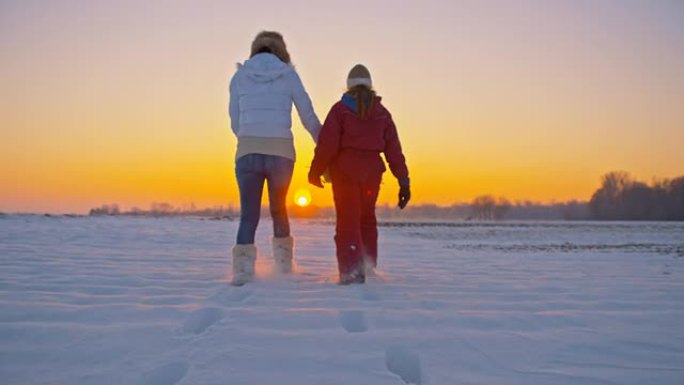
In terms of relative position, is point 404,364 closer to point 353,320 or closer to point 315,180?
point 353,320

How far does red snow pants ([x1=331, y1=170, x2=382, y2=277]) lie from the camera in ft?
13.4

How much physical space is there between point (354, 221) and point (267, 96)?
54.7 inches

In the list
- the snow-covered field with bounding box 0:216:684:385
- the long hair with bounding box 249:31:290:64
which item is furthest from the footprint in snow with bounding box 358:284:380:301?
the long hair with bounding box 249:31:290:64

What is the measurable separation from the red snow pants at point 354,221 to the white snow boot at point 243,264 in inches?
29.3

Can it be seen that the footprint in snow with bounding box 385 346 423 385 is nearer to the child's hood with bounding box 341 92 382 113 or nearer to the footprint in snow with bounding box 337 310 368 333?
the footprint in snow with bounding box 337 310 368 333

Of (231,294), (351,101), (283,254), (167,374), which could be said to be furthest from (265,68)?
(167,374)

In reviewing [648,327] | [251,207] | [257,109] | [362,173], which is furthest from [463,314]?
[257,109]

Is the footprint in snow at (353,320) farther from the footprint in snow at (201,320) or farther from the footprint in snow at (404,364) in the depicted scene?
the footprint in snow at (201,320)

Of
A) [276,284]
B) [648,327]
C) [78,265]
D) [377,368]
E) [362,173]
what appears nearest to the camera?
[377,368]

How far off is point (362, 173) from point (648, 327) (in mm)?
2393

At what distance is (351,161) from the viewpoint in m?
4.28

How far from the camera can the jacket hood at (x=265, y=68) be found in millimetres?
4418

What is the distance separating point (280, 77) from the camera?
4.44 meters

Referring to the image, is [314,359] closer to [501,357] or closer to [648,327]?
[501,357]
